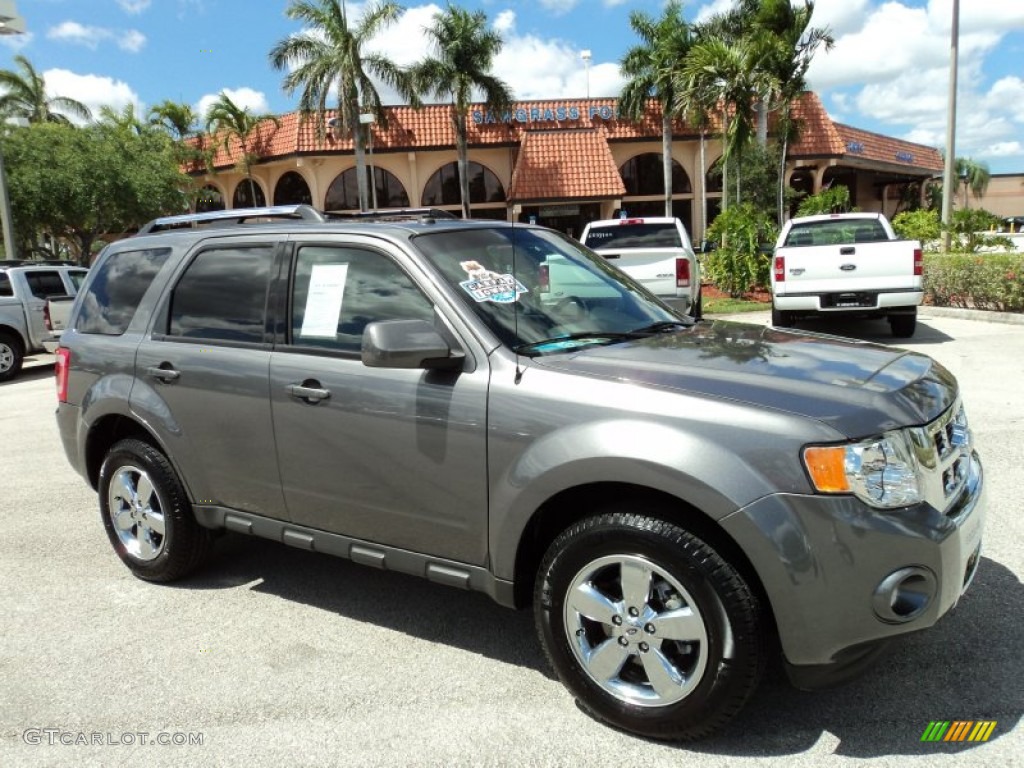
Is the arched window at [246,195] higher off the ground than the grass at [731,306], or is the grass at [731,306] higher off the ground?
the arched window at [246,195]

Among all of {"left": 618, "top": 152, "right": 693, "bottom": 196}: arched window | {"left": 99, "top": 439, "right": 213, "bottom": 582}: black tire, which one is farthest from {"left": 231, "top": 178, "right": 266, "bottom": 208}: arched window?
{"left": 99, "top": 439, "right": 213, "bottom": 582}: black tire

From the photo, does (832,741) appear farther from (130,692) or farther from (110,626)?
A: (110,626)

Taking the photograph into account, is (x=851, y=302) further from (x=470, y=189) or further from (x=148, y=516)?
(x=470, y=189)

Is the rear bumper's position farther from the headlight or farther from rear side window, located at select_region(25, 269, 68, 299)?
rear side window, located at select_region(25, 269, 68, 299)

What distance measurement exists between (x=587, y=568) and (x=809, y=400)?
3.06ft

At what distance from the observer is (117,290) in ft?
14.8

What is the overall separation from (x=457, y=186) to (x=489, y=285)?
106 feet

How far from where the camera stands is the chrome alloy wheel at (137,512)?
14.0ft

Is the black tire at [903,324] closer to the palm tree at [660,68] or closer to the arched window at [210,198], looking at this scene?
the palm tree at [660,68]

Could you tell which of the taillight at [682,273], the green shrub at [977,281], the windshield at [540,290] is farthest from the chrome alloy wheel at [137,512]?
the green shrub at [977,281]

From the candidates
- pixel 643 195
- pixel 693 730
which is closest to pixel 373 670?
pixel 693 730

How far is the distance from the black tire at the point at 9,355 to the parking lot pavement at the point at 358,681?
32.8 ft

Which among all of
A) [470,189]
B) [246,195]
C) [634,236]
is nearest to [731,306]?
[634,236]

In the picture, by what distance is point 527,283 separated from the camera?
11.6ft
